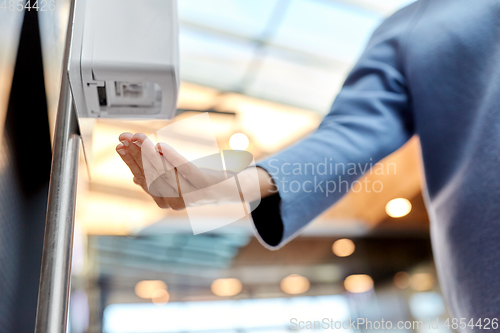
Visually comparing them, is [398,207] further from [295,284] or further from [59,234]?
[59,234]

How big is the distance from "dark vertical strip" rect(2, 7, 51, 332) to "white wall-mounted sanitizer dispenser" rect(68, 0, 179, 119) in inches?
1.7

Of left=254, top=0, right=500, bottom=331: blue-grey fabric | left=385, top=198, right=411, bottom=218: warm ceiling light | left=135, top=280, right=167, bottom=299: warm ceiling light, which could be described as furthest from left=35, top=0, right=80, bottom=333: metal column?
left=135, top=280, right=167, bottom=299: warm ceiling light

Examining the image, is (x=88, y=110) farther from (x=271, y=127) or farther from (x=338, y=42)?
(x=271, y=127)

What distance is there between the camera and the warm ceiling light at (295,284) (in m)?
3.61

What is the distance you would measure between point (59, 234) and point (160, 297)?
366 cm

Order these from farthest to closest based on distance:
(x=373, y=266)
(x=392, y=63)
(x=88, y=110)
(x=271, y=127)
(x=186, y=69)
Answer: (x=373, y=266) → (x=271, y=127) → (x=186, y=69) → (x=392, y=63) → (x=88, y=110)

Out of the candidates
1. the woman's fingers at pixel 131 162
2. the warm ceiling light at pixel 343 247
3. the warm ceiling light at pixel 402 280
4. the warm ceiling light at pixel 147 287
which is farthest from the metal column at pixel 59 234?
the warm ceiling light at pixel 402 280

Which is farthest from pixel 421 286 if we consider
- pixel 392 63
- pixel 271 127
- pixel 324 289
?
pixel 392 63

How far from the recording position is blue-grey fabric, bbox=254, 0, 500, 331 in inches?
11.0

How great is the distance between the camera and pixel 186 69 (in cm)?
222

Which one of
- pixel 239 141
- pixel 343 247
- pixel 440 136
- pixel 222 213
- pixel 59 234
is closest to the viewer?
pixel 59 234

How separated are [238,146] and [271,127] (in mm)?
260

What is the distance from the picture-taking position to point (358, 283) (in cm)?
361

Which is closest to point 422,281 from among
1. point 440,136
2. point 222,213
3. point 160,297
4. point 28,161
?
point 222,213
